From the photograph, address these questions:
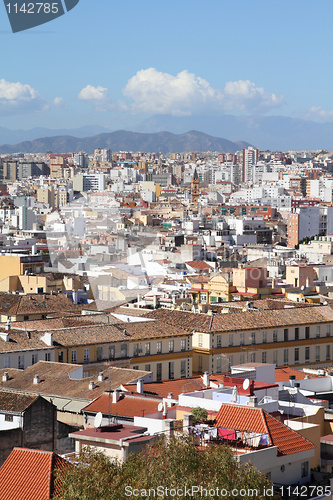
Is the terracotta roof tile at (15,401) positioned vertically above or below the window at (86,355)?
above

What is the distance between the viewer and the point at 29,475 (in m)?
9.99

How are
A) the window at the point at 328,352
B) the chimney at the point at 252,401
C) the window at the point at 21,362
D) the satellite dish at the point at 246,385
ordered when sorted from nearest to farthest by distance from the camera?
1. the chimney at the point at 252,401
2. the satellite dish at the point at 246,385
3. the window at the point at 21,362
4. the window at the point at 328,352

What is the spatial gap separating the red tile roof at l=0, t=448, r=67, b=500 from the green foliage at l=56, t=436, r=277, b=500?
0.80 feet

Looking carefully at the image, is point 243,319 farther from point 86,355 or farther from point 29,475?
point 29,475

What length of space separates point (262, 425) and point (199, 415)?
80 cm

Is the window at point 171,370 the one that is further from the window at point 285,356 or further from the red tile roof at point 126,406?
the red tile roof at point 126,406

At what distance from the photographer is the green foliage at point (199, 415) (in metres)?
11.3

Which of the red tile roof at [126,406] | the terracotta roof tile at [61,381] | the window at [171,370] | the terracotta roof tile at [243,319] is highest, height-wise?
the red tile roof at [126,406]

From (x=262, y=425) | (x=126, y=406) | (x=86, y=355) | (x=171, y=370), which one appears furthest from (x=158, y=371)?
(x=262, y=425)

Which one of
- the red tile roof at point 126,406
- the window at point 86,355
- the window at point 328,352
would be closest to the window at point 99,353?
the window at point 86,355

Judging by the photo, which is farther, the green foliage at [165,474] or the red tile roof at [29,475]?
the red tile roof at [29,475]

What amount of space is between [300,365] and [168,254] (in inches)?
953

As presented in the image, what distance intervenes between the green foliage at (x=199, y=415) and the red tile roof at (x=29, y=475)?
1705 millimetres

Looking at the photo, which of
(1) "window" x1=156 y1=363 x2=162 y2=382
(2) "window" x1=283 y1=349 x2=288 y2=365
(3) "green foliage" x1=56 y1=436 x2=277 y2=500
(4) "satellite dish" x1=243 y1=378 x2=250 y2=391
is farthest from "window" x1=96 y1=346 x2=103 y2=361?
(3) "green foliage" x1=56 y1=436 x2=277 y2=500
